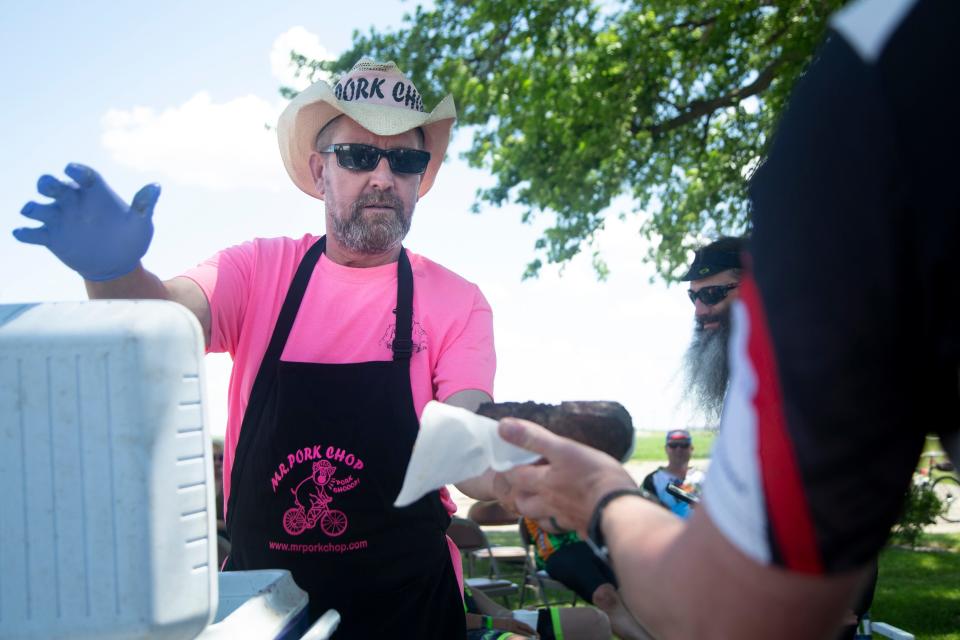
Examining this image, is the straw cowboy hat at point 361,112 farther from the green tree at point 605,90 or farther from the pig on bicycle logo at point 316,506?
the green tree at point 605,90

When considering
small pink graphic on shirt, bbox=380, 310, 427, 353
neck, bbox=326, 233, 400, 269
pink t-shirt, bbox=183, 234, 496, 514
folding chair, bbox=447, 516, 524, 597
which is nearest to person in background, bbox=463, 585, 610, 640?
pink t-shirt, bbox=183, 234, 496, 514

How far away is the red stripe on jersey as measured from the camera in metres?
0.72

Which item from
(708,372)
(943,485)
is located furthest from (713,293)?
(943,485)

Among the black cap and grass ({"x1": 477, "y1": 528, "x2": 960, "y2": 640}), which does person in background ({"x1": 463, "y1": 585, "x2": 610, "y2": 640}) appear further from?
grass ({"x1": 477, "y1": 528, "x2": 960, "y2": 640})

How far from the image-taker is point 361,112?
8.25ft

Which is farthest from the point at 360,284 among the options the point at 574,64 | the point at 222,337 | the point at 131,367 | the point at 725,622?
the point at 574,64

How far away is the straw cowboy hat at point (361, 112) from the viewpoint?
2520 mm

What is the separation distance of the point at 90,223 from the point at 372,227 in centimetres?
88

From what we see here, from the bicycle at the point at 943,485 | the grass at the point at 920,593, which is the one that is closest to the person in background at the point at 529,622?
the grass at the point at 920,593

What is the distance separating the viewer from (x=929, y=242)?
27.0 inches

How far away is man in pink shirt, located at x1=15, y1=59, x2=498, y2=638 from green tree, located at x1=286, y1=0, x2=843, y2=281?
604 cm

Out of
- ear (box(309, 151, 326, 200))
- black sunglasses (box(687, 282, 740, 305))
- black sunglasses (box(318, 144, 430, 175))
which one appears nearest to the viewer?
black sunglasses (box(318, 144, 430, 175))

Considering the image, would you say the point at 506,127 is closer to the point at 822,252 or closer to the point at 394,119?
the point at 394,119

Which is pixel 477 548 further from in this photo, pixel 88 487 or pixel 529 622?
pixel 88 487
